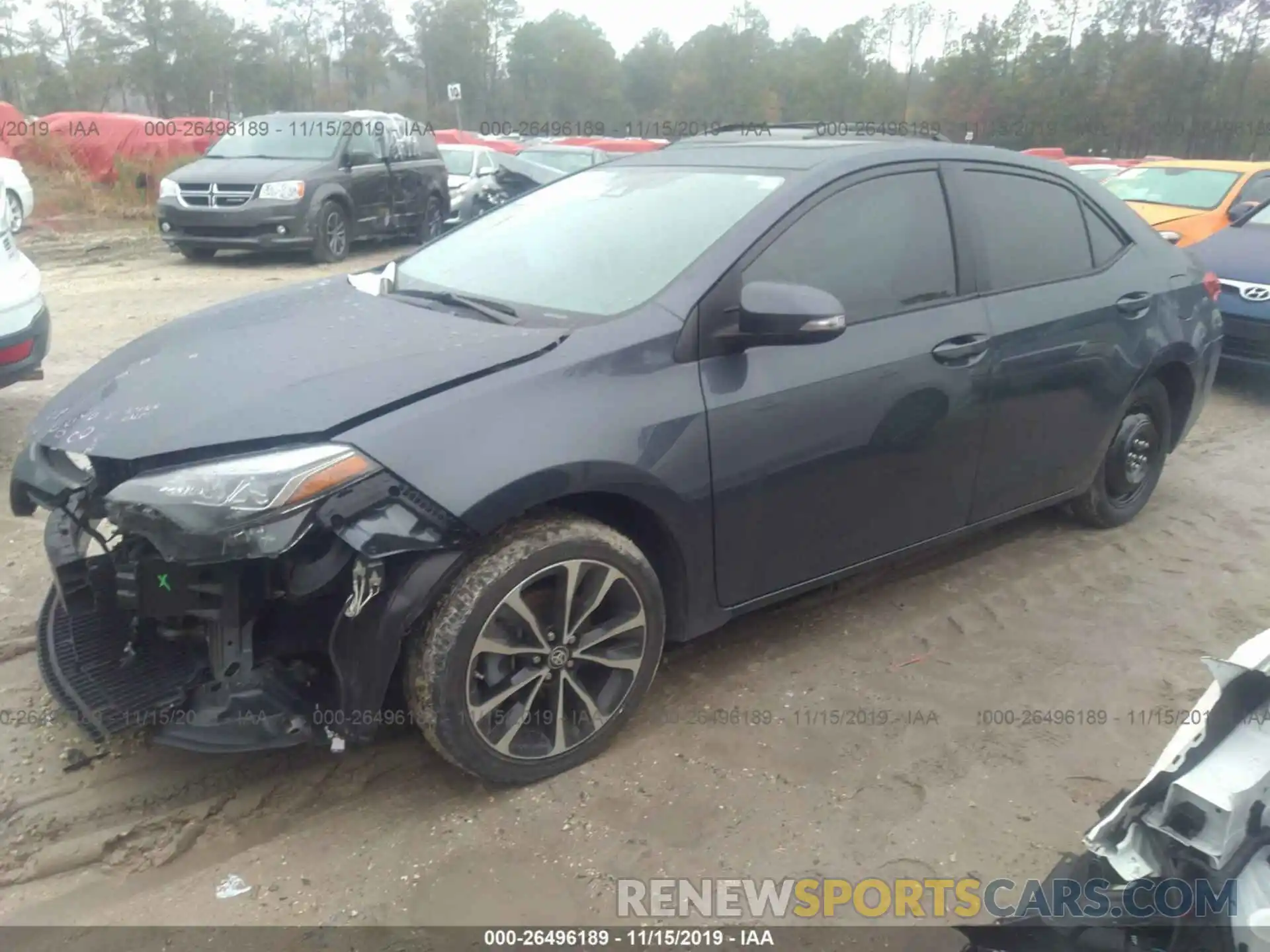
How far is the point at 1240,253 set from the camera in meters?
7.71

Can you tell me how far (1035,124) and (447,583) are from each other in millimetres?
47238

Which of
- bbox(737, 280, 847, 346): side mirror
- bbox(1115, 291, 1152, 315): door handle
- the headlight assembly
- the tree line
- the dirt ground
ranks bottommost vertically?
the dirt ground

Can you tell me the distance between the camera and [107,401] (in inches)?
108

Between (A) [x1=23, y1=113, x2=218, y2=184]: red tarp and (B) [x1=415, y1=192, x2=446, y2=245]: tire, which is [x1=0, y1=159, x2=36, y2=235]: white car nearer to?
(B) [x1=415, y1=192, x2=446, y2=245]: tire

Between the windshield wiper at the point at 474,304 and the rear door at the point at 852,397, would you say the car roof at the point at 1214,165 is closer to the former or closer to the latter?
the rear door at the point at 852,397

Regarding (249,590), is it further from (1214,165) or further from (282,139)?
(282,139)

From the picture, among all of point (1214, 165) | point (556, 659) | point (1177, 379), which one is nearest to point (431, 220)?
point (1214, 165)

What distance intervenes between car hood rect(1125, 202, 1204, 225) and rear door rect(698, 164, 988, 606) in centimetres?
707

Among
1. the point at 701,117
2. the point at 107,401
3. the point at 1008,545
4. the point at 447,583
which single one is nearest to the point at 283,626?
the point at 447,583

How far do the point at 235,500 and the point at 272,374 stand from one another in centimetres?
49

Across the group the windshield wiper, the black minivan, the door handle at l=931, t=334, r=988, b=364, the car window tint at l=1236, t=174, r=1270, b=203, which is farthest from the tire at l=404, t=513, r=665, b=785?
the black minivan

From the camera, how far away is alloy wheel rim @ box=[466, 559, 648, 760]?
2.69 m

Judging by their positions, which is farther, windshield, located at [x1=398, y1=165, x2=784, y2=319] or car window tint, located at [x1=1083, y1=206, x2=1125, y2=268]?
car window tint, located at [x1=1083, y1=206, x2=1125, y2=268]

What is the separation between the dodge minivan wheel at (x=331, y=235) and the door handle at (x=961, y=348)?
1005 cm
